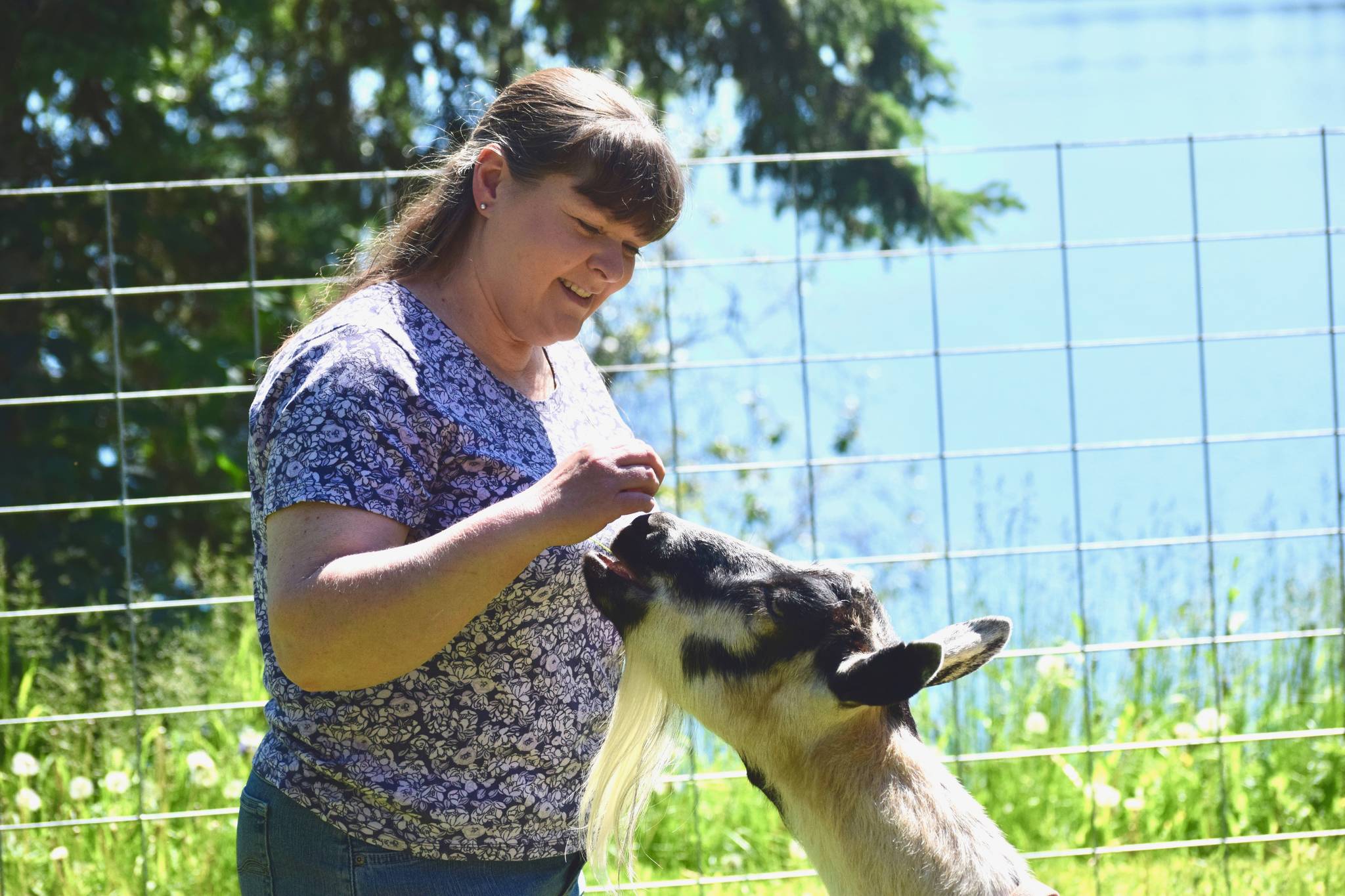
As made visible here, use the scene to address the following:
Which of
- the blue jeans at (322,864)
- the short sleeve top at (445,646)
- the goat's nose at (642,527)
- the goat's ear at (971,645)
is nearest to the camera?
the short sleeve top at (445,646)

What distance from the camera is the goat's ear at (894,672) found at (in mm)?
2117

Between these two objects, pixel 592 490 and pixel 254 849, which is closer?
pixel 592 490

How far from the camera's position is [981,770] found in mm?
4473

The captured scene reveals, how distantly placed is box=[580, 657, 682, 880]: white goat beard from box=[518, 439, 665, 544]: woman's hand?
0.64m

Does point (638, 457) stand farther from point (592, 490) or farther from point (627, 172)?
point (627, 172)

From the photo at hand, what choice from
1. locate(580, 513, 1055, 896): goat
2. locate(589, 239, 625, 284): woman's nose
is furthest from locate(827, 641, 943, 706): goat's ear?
locate(589, 239, 625, 284): woman's nose

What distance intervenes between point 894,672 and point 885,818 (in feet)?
1.10

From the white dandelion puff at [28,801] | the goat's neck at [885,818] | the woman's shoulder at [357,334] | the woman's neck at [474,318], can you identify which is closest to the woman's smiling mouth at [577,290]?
the woman's neck at [474,318]

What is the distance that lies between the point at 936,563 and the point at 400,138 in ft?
12.8

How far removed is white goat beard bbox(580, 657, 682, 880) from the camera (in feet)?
7.96

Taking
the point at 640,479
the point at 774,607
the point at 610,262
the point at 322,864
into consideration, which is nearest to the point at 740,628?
the point at 774,607

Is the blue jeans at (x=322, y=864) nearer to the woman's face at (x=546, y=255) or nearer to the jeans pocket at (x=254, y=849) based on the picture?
the jeans pocket at (x=254, y=849)

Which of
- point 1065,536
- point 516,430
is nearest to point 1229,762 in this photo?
point 1065,536

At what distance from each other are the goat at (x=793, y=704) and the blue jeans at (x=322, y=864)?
0.28 metres
